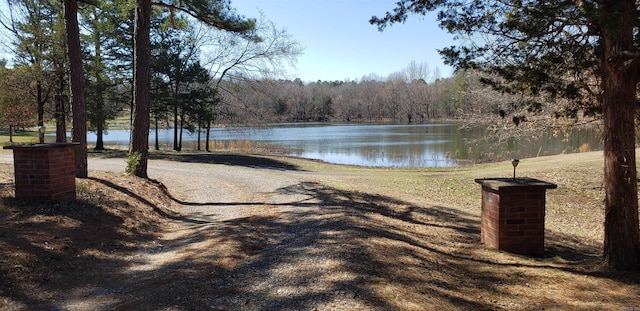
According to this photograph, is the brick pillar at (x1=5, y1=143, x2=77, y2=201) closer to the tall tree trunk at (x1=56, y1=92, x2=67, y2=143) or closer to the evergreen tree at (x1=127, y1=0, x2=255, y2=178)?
the evergreen tree at (x1=127, y1=0, x2=255, y2=178)

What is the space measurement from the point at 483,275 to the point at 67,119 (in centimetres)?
2254

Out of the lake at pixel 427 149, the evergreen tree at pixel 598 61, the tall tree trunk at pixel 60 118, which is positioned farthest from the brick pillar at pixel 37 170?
the lake at pixel 427 149

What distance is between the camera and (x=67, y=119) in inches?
866

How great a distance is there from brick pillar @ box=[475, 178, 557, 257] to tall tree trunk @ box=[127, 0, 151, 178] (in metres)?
7.63

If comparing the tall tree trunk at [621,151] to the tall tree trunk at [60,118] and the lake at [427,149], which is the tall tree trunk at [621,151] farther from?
the tall tree trunk at [60,118]

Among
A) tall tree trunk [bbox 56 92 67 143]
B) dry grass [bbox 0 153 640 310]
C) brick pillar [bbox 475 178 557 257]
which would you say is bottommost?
dry grass [bbox 0 153 640 310]

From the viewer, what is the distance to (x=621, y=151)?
15.6 feet

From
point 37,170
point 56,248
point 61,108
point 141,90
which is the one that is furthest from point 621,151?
point 61,108

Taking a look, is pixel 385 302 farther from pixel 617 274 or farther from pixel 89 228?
pixel 89 228

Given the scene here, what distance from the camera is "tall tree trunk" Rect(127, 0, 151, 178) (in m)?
9.80

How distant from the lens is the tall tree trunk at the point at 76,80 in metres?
8.84

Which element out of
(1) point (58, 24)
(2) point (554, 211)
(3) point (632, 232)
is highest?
(1) point (58, 24)

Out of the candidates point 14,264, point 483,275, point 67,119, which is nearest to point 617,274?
point 483,275

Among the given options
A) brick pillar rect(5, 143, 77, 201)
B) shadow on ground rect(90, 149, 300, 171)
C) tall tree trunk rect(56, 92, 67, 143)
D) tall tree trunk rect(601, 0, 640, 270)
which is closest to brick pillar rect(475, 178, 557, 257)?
tall tree trunk rect(601, 0, 640, 270)
